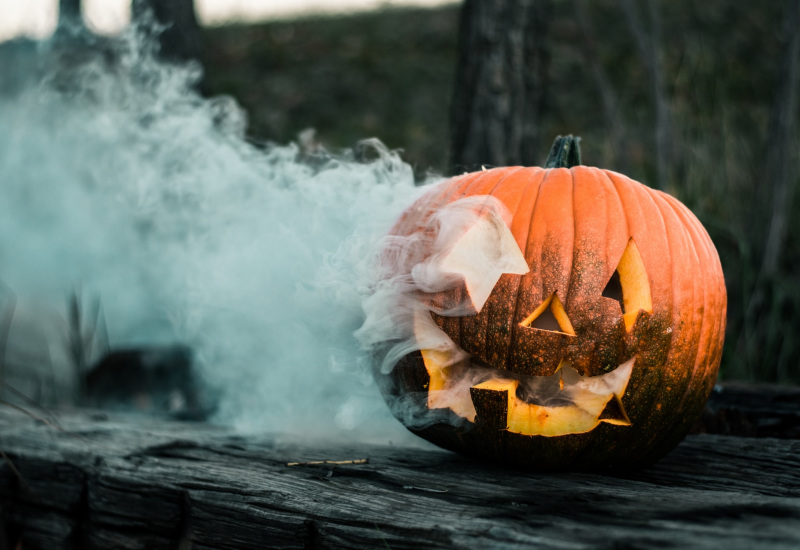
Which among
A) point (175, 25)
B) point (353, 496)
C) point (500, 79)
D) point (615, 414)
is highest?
point (175, 25)

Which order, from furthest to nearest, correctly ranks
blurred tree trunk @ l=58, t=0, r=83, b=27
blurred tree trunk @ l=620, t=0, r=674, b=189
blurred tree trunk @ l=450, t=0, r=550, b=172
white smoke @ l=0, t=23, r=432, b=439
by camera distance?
blurred tree trunk @ l=58, t=0, r=83, b=27
blurred tree trunk @ l=620, t=0, r=674, b=189
blurred tree trunk @ l=450, t=0, r=550, b=172
white smoke @ l=0, t=23, r=432, b=439

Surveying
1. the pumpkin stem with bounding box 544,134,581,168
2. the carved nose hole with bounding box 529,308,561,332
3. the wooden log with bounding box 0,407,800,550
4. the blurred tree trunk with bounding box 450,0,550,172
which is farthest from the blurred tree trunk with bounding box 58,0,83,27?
the carved nose hole with bounding box 529,308,561,332

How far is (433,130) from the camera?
14383 mm

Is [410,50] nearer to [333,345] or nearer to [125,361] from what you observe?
[125,361]

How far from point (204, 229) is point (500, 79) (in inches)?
59.3

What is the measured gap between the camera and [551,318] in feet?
4.91

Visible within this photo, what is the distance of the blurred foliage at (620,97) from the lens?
10.00 feet

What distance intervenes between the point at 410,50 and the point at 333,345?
19.2m

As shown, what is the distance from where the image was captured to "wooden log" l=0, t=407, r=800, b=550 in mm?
1141

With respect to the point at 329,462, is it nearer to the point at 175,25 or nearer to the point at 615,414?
the point at 615,414

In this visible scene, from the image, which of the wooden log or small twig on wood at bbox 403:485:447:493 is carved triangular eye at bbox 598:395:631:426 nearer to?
the wooden log

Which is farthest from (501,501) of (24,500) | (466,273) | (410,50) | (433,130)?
(410,50)

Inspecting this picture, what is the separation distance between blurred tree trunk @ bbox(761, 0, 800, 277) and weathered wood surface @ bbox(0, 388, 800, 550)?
1342 millimetres

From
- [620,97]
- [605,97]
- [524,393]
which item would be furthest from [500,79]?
[524,393]
